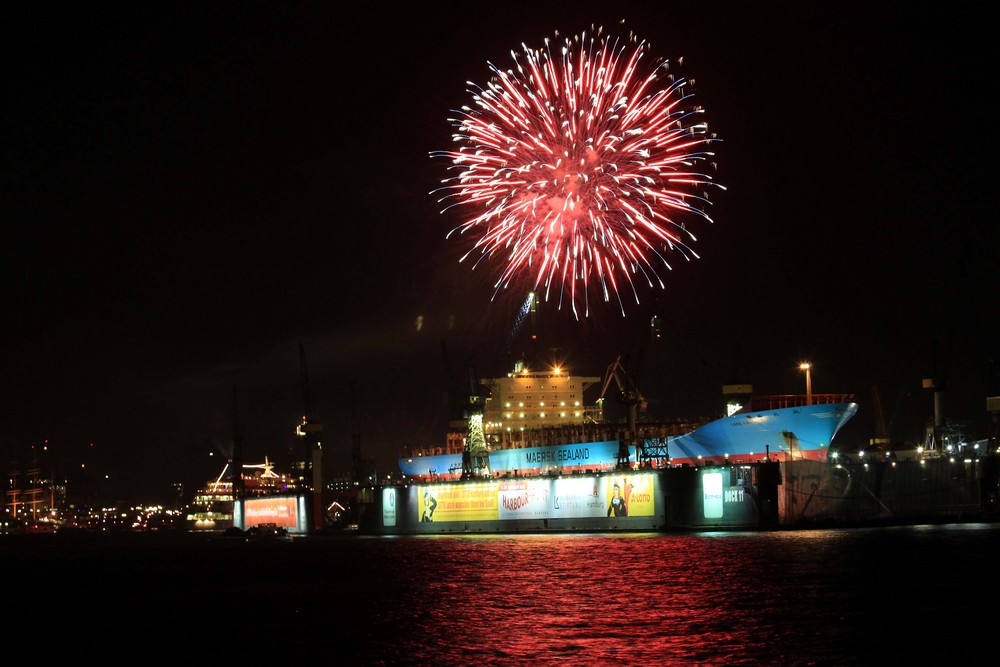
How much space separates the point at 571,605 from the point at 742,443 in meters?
48.0

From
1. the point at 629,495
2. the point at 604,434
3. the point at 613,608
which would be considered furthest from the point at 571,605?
the point at 604,434

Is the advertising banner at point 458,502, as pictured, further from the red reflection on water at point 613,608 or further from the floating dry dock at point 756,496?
the red reflection on water at point 613,608

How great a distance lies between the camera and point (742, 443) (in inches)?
3150

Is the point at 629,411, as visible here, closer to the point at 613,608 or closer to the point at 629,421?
the point at 629,421

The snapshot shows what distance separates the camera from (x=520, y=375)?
11288 cm

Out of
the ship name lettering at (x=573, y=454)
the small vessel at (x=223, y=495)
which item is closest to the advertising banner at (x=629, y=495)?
the ship name lettering at (x=573, y=454)

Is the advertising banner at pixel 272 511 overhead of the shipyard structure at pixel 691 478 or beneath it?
beneath

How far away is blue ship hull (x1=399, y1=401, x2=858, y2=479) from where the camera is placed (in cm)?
7600

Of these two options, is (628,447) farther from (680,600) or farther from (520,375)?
(680,600)

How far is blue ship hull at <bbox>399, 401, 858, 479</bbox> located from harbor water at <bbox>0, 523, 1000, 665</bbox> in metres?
13.0

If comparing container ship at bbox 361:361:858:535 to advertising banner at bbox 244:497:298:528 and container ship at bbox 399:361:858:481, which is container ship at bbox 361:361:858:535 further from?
advertising banner at bbox 244:497:298:528

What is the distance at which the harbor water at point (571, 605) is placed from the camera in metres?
26.4

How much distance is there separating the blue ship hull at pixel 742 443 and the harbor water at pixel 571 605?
42.5 feet

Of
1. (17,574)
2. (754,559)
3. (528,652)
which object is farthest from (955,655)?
(17,574)
